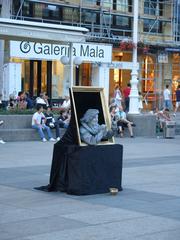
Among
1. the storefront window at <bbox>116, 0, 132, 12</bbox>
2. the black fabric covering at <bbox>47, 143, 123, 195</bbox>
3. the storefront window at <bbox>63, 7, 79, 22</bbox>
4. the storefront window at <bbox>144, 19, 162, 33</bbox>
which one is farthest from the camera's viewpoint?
the storefront window at <bbox>144, 19, 162, 33</bbox>

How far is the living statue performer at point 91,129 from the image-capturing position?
36.0 feet

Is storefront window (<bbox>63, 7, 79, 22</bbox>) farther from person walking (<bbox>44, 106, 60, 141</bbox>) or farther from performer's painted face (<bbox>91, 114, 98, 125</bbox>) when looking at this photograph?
performer's painted face (<bbox>91, 114, 98, 125</bbox>)

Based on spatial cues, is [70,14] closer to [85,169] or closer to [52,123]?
[52,123]

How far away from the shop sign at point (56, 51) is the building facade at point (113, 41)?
340 mm

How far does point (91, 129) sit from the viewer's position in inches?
437

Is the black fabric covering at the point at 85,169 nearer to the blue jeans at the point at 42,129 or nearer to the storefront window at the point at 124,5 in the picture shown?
the blue jeans at the point at 42,129

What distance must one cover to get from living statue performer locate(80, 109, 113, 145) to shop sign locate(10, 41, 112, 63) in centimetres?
2089

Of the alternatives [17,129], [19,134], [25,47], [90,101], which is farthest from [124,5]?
[90,101]

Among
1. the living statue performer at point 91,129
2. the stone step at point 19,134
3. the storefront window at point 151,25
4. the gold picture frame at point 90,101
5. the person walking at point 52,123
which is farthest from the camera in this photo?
the storefront window at point 151,25

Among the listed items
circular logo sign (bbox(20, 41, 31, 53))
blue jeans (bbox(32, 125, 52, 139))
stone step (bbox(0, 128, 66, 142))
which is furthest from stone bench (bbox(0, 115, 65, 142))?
circular logo sign (bbox(20, 41, 31, 53))

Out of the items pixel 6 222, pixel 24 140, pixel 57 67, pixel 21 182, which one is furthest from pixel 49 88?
pixel 6 222

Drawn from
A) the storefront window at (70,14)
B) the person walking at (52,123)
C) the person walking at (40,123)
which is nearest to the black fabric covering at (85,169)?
the person walking at (40,123)

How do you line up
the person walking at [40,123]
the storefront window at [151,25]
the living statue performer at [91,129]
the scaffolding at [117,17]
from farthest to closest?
1. the storefront window at [151,25]
2. the scaffolding at [117,17]
3. the person walking at [40,123]
4. the living statue performer at [91,129]

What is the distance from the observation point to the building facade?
3616cm
